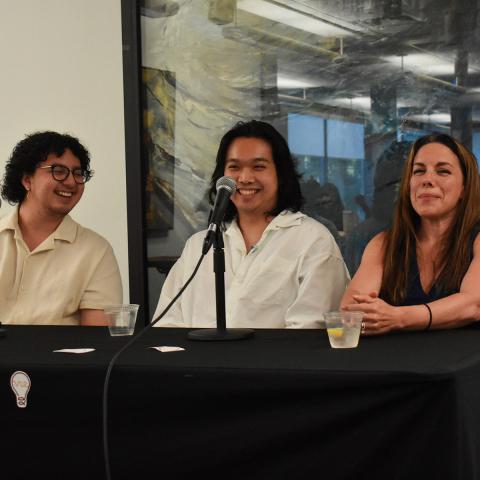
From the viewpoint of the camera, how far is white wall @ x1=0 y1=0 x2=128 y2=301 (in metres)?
4.20

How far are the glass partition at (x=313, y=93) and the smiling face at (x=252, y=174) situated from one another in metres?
0.84

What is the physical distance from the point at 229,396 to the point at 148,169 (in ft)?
8.23

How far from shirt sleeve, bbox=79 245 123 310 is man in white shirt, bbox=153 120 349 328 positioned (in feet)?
0.69

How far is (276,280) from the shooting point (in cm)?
277

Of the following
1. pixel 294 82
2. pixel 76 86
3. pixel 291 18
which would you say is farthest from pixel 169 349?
pixel 76 86

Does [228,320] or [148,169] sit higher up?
[148,169]

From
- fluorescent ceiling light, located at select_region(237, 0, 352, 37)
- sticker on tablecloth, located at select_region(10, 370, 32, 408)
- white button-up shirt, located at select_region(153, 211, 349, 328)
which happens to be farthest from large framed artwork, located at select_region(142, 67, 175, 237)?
sticker on tablecloth, located at select_region(10, 370, 32, 408)

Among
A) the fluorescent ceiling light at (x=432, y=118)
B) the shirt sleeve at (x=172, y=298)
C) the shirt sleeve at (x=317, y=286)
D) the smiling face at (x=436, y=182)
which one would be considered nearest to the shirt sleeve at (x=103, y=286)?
the shirt sleeve at (x=172, y=298)

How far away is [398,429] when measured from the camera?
1.61 m

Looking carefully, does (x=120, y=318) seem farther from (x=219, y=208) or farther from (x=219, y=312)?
(x=219, y=208)

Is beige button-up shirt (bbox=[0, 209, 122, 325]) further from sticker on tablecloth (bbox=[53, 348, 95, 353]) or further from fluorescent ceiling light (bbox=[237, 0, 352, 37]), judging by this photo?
fluorescent ceiling light (bbox=[237, 0, 352, 37])

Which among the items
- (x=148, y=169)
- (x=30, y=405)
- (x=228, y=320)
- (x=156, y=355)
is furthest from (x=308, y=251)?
(x=148, y=169)

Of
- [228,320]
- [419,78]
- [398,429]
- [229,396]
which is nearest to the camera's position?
[398,429]

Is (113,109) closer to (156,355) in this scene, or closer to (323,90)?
(323,90)
